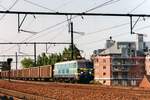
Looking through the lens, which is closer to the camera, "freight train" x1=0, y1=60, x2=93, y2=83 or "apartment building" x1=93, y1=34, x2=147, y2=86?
"freight train" x1=0, y1=60, x2=93, y2=83

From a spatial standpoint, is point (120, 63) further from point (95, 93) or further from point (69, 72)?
point (95, 93)

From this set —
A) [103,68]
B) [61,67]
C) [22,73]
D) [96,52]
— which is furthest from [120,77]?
[61,67]

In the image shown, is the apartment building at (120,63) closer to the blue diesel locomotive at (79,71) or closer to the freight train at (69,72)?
the freight train at (69,72)

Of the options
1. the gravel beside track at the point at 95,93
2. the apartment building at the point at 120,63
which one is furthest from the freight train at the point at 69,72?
the apartment building at the point at 120,63

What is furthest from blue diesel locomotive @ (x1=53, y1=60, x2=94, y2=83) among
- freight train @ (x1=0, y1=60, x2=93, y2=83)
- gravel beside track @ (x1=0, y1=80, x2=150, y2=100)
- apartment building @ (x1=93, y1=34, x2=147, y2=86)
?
apartment building @ (x1=93, y1=34, x2=147, y2=86)

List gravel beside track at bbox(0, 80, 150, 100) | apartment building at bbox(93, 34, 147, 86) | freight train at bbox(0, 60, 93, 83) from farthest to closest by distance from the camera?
apartment building at bbox(93, 34, 147, 86) → freight train at bbox(0, 60, 93, 83) → gravel beside track at bbox(0, 80, 150, 100)

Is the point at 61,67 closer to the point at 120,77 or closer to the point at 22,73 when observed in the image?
the point at 22,73

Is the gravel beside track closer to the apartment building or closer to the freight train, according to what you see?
the freight train

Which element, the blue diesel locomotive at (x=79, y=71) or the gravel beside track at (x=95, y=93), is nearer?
the gravel beside track at (x=95, y=93)

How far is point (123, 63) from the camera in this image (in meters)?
130

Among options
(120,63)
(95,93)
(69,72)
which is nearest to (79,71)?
(69,72)

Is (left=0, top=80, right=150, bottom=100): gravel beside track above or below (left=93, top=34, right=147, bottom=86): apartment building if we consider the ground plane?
below

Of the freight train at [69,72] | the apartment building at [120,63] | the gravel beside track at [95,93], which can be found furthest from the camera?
the apartment building at [120,63]

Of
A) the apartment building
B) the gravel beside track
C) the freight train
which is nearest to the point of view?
the gravel beside track
